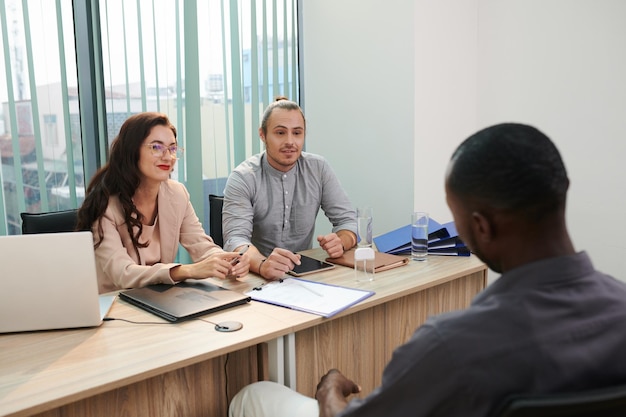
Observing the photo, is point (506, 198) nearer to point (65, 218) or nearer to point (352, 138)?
point (65, 218)

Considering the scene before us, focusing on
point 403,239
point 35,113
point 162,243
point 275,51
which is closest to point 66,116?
point 35,113

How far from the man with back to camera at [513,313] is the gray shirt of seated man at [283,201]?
5.71 ft

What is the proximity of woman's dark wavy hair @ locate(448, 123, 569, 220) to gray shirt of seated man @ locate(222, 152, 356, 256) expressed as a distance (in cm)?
175

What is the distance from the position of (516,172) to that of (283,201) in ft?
6.34

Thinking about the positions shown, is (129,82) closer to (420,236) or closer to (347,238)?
(347,238)

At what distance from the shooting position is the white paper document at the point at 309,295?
173 cm

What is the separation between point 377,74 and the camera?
132 inches

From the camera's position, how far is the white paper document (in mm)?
1726

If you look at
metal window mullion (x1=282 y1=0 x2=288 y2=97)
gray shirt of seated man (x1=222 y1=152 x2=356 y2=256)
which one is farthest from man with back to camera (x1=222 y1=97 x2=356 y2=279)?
metal window mullion (x1=282 y1=0 x2=288 y2=97)

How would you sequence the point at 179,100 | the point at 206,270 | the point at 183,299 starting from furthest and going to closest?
the point at 179,100 → the point at 206,270 → the point at 183,299

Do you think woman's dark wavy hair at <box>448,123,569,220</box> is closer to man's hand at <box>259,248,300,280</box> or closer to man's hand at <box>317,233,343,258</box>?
man's hand at <box>259,248,300,280</box>

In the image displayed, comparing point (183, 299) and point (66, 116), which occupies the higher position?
point (66, 116)

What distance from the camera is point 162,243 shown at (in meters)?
2.19

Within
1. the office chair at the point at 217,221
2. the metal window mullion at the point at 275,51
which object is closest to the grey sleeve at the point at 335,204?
the office chair at the point at 217,221
